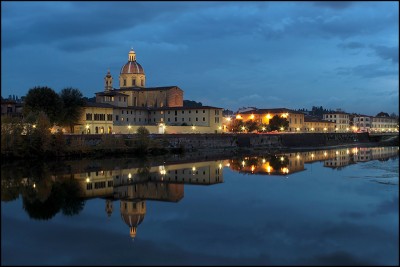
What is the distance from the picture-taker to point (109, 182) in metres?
30.9

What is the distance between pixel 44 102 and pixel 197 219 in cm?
4010

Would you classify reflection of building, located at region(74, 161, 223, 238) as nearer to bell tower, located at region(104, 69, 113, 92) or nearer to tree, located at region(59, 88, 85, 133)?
tree, located at region(59, 88, 85, 133)

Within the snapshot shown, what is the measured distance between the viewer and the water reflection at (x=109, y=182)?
22.1 m

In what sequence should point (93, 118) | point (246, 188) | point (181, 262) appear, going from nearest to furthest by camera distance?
1. point (181, 262)
2. point (246, 188)
3. point (93, 118)

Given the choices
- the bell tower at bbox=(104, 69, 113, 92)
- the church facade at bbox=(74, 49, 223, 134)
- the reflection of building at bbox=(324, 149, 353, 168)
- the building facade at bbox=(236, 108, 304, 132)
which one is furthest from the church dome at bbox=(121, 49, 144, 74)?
the reflection of building at bbox=(324, 149, 353, 168)

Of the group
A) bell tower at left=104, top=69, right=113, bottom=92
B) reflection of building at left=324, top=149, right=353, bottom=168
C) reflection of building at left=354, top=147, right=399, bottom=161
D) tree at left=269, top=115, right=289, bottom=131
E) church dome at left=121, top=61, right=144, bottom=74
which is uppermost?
church dome at left=121, top=61, right=144, bottom=74

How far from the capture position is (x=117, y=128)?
6856cm

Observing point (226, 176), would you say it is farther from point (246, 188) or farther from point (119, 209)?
point (119, 209)

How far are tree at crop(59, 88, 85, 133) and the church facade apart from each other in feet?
8.26

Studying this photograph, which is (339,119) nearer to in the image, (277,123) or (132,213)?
(277,123)

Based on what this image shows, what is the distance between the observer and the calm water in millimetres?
14246

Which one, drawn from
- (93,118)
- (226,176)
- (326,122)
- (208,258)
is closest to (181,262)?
(208,258)

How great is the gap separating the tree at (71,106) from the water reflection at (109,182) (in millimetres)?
15574

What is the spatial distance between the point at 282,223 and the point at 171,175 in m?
17.1
